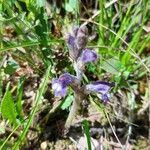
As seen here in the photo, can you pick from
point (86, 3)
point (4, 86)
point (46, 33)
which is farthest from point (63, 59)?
point (86, 3)

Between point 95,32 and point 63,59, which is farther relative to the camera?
point 95,32

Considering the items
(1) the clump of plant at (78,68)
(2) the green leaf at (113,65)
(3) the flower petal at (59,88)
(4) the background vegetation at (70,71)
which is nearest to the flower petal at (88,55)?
(1) the clump of plant at (78,68)

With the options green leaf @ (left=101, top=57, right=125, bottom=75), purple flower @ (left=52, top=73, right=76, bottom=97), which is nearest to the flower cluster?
purple flower @ (left=52, top=73, right=76, bottom=97)

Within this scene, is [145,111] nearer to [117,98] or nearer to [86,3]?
[117,98]

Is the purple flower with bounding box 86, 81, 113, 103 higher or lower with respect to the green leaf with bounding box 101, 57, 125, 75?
lower

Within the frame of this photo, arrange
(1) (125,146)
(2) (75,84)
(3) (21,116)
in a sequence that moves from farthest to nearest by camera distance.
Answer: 1. (1) (125,146)
2. (3) (21,116)
3. (2) (75,84)

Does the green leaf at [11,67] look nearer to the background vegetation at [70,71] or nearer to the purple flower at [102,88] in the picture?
the background vegetation at [70,71]

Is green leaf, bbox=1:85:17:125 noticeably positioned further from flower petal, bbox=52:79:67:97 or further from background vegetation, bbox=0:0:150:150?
Result: flower petal, bbox=52:79:67:97

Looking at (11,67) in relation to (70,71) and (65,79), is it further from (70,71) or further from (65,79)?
(65,79)
